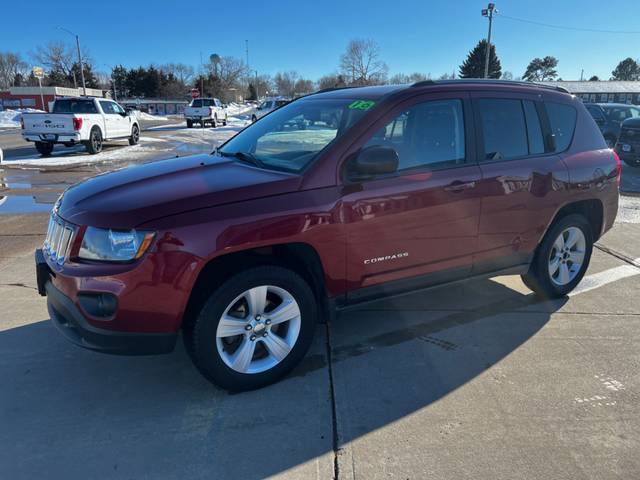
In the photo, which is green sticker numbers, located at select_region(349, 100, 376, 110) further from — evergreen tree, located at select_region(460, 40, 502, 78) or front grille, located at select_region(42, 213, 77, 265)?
evergreen tree, located at select_region(460, 40, 502, 78)

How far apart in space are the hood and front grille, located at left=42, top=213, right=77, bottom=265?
6cm

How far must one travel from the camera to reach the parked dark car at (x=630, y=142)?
13.6 m

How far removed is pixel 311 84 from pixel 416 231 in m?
107

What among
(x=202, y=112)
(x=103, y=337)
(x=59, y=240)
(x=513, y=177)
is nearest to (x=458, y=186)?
(x=513, y=177)

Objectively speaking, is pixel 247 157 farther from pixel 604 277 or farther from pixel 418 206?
pixel 604 277

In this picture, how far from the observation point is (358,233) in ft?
10.6

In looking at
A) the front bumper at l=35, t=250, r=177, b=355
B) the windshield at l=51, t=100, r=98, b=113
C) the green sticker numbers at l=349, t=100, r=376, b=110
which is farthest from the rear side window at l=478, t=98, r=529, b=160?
the windshield at l=51, t=100, r=98, b=113

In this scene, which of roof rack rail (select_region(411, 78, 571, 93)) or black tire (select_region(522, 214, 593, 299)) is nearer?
roof rack rail (select_region(411, 78, 571, 93))

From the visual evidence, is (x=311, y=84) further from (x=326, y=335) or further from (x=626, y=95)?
(x=326, y=335)

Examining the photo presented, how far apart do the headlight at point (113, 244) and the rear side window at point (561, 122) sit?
3.47 m

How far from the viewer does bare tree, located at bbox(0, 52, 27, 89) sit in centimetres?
9394

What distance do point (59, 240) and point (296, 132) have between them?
1850 millimetres

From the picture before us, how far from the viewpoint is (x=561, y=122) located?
4.37 m

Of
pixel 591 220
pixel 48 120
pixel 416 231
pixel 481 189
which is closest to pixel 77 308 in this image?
pixel 416 231
